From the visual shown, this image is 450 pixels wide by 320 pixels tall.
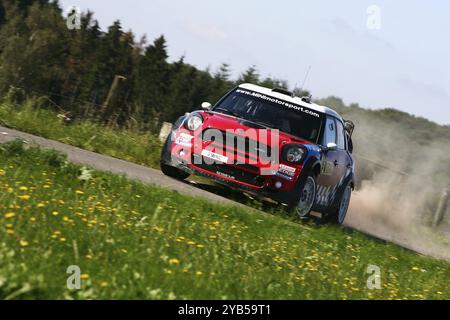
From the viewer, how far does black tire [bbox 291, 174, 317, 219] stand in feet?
35.4

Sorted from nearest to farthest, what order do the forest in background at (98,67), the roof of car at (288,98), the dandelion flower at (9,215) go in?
the dandelion flower at (9,215), the roof of car at (288,98), the forest in background at (98,67)

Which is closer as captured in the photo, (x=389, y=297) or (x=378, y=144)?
(x=389, y=297)

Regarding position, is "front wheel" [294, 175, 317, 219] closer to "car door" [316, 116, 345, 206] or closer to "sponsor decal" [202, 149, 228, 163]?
"car door" [316, 116, 345, 206]

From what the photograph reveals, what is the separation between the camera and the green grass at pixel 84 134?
1319 centimetres

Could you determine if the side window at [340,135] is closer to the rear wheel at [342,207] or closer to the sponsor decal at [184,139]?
the rear wheel at [342,207]

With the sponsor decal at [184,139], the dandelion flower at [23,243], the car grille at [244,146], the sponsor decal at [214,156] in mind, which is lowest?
the dandelion flower at [23,243]

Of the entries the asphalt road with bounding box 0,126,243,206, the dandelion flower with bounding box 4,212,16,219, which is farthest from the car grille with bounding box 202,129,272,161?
the dandelion flower with bounding box 4,212,16,219

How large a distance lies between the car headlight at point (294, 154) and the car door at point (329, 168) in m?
0.89

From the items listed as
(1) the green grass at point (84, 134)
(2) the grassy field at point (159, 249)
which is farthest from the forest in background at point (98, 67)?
(2) the grassy field at point (159, 249)

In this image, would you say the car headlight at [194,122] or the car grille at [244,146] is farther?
the car headlight at [194,122]

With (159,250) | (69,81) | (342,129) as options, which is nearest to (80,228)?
(159,250)
